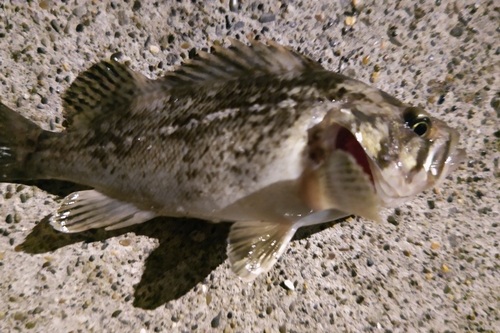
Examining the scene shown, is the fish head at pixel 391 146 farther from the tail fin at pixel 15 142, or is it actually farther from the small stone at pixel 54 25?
the small stone at pixel 54 25

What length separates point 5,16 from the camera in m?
1.68

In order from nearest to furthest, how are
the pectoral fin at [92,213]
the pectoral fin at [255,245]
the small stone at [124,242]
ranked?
the pectoral fin at [255,245]
the pectoral fin at [92,213]
the small stone at [124,242]

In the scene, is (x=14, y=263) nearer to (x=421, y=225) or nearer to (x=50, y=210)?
(x=50, y=210)

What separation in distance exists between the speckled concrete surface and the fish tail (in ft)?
0.37

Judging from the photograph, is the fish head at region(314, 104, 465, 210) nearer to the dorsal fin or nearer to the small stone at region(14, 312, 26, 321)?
the dorsal fin

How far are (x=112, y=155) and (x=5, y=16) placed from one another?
3.15 feet

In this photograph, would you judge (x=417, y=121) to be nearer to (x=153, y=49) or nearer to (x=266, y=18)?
(x=266, y=18)

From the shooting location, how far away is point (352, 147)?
4.26 feet

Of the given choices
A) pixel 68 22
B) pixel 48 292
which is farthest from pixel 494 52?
pixel 48 292

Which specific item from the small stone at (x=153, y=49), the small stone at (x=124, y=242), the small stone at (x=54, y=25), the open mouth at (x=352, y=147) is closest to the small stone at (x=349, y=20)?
the open mouth at (x=352, y=147)

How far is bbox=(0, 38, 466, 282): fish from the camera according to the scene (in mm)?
Answer: 1273

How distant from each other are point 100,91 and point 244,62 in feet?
2.41

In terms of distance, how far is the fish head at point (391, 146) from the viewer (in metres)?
1.24

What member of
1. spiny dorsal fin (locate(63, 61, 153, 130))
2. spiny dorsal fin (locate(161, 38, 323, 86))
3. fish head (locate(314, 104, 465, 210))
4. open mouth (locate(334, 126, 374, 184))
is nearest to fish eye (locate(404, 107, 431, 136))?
fish head (locate(314, 104, 465, 210))
